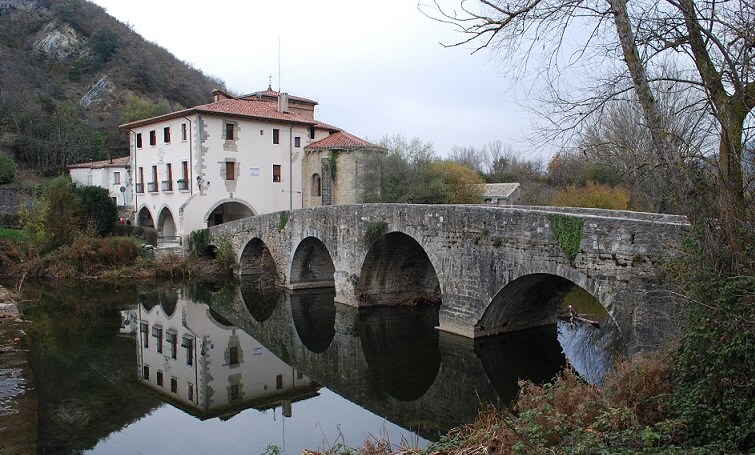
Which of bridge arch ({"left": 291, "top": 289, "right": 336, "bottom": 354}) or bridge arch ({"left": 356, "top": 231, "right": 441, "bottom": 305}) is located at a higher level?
bridge arch ({"left": 356, "top": 231, "right": 441, "bottom": 305})

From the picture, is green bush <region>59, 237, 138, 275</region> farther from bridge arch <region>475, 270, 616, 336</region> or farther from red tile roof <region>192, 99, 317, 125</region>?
bridge arch <region>475, 270, 616, 336</region>

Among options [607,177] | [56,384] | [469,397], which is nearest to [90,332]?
[56,384]

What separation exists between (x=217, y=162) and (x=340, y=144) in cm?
607

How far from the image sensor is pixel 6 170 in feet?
120

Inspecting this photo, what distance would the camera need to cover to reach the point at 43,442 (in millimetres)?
8055

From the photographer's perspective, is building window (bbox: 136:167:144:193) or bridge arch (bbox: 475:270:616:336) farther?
building window (bbox: 136:167:144:193)

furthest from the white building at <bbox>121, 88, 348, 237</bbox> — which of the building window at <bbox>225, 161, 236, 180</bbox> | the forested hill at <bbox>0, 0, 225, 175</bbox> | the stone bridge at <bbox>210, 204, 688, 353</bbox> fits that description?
the forested hill at <bbox>0, 0, 225, 175</bbox>

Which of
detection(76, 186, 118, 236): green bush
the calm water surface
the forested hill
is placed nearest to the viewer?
the calm water surface

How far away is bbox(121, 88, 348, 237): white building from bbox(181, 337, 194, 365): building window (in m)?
12.4

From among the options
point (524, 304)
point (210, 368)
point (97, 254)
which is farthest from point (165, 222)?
point (524, 304)

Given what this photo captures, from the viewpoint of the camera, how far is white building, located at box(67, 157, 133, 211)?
35.4m

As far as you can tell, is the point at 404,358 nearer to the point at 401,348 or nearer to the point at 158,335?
the point at 401,348

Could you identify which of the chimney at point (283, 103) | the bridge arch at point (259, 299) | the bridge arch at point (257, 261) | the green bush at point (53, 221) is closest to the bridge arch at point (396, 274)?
the bridge arch at point (259, 299)

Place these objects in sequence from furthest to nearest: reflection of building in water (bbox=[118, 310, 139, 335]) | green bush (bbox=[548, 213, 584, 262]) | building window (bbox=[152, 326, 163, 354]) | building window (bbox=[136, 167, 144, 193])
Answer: building window (bbox=[136, 167, 144, 193])
reflection of building in water (bbox=[118, 310, 139, 335])
building window (bbox=[152, 326, 163, 354])
green bush (bbox=[548, 213, 584, 262])
